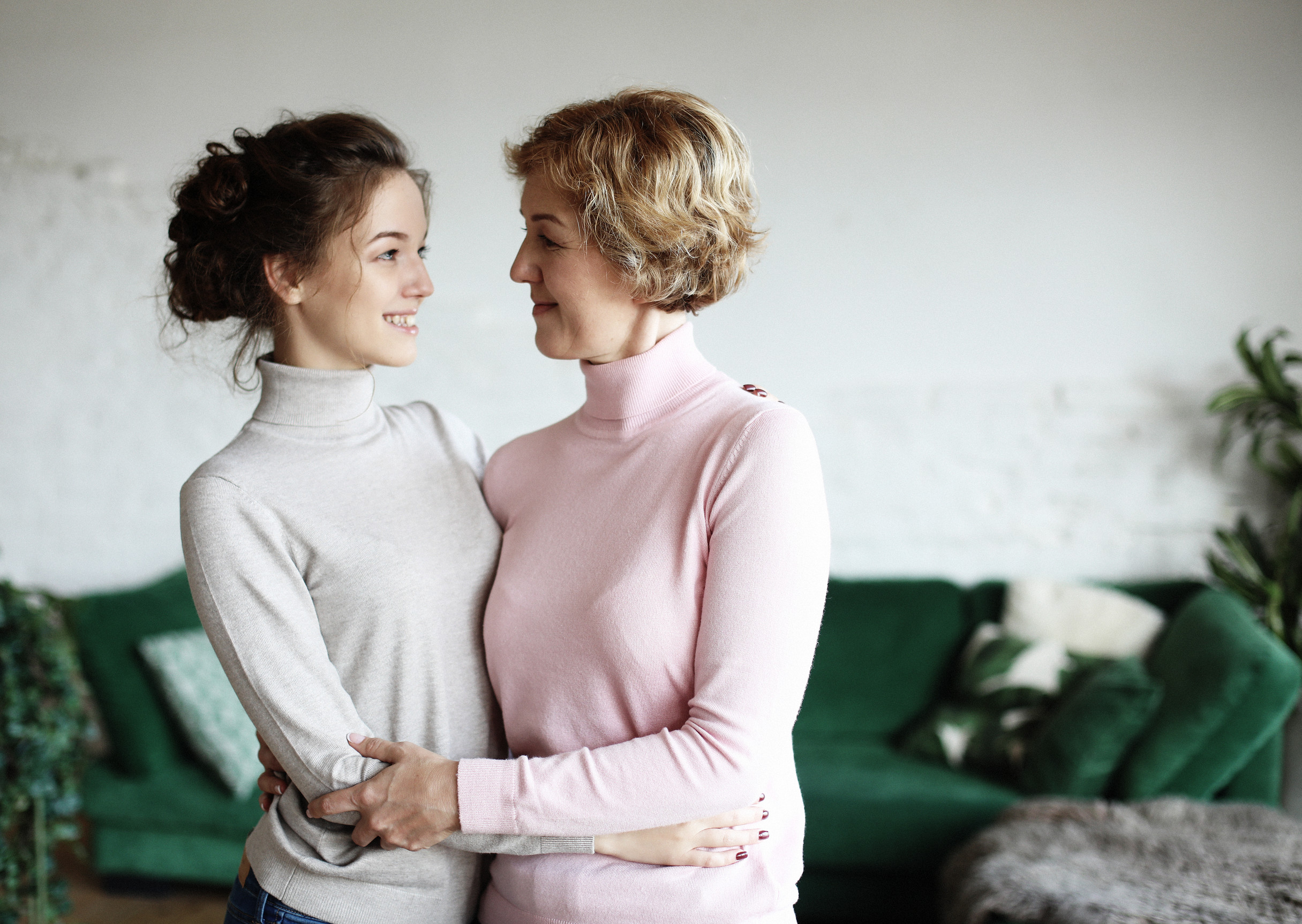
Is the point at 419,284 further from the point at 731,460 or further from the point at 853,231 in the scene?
the point at 853,231

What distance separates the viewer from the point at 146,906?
10.1 feet

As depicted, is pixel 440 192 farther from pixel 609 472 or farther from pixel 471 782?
pixel 471 782

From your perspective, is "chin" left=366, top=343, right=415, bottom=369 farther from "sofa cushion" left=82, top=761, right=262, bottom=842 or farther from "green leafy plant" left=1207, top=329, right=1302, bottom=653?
"green leafy plant" left=1207, top=329, right=1302, bottom=653

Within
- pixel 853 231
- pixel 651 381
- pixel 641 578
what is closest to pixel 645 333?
pixel 651 381

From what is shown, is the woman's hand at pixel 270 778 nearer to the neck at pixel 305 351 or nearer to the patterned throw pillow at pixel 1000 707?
the neck at pixel 305 351

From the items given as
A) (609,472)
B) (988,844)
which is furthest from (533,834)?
(988,844)

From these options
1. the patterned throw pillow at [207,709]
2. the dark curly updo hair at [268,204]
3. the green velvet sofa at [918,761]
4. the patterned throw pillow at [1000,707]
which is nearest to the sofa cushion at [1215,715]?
the green velvet sofa at [918,761]

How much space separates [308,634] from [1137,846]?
2084 millimetres

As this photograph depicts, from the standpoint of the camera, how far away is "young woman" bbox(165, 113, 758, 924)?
46.0 inches

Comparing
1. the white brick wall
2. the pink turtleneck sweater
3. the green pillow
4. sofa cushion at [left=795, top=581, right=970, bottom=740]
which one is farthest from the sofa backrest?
the pink turtleneck sweater

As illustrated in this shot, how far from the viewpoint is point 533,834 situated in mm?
1098

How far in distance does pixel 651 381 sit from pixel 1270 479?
303cm

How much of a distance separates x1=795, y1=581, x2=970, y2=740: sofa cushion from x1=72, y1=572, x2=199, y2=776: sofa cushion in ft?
6.77

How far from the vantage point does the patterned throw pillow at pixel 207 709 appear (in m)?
2.98
